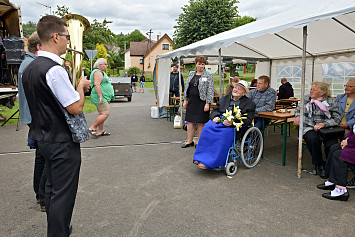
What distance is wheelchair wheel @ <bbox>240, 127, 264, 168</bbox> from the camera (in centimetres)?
449

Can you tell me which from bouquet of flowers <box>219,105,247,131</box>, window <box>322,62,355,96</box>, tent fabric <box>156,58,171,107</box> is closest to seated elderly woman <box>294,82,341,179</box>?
bouquet of flowers <box>219,105,247,131</box>

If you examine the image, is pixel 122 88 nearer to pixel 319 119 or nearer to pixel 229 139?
pixel 229 139

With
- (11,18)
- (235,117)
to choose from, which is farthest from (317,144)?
(11,18)

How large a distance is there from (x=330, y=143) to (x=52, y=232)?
3.98 metres

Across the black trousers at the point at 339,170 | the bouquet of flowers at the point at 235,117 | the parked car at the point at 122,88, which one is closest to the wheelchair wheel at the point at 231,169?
the bouquet of flowers at the point at 235,117

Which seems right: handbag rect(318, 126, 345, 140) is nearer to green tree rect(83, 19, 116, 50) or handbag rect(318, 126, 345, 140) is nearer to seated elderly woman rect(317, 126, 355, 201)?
seated elderly woman rect(317, 126, 355, 201)

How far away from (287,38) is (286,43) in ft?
1.87

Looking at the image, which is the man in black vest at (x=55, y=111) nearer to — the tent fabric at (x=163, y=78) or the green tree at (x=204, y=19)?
the tent fabric at (x=163, y=78)

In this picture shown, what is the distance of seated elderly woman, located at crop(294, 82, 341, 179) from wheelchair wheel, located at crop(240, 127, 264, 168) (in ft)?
2.34

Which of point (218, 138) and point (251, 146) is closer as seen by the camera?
point (218, 138)

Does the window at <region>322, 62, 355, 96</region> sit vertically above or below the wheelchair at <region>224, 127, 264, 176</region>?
above

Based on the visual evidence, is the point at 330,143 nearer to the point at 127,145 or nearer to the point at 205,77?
the point at 205,77

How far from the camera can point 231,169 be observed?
14.5 feet

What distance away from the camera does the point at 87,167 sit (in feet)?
15.7
